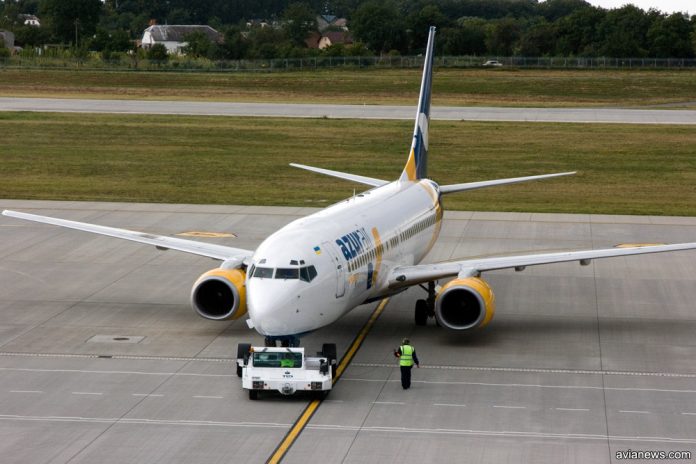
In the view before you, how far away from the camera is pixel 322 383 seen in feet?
96.6

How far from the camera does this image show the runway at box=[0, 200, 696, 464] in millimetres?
26688

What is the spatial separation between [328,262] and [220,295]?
5362 mm

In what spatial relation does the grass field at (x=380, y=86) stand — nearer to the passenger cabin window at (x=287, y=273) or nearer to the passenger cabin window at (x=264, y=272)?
the passenger cabin window at (x=264, y=272)

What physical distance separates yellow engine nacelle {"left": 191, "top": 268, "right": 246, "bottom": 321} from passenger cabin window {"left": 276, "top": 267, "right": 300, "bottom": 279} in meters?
4.33


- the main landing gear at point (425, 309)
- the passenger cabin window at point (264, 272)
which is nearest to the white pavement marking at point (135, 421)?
the passenger cabin window at point (264, 272)

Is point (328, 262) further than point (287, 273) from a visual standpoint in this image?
Yes

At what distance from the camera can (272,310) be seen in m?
30.2

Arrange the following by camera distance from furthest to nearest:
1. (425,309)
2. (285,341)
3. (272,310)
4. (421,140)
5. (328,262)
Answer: (421,140)
(425,309)
(328,262)
(285,341)
(272,310)

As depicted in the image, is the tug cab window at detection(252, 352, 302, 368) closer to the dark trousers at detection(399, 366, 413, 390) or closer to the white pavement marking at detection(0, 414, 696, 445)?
the white pavement marking at detection(0, 414, 696, 445)

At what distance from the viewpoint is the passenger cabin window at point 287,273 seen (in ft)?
102

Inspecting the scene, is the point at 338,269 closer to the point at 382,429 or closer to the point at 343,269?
the point at 343,269

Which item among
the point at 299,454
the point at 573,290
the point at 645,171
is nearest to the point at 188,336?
the point at 299,454

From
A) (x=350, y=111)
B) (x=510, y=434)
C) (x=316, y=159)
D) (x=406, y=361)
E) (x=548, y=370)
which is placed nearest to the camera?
(x=510, y=434)

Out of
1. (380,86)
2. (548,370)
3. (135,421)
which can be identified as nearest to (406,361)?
(548,370)
